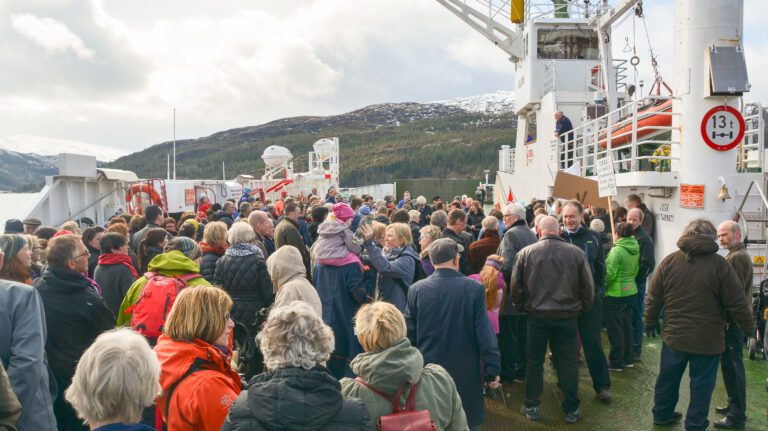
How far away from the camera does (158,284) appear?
378 cm

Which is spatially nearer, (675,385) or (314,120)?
(675,385)

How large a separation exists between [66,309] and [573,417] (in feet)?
13.0

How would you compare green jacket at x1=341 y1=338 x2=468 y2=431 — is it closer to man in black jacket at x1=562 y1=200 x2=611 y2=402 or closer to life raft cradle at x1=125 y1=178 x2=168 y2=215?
man in black jacket at x1=562 y1=200 x2=611 y2=402

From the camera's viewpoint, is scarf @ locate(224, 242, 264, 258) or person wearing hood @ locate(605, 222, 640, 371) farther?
person wearing hood @ locate(605, 222, 640, 371)

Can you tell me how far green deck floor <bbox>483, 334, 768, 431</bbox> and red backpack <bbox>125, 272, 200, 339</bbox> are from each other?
277cm

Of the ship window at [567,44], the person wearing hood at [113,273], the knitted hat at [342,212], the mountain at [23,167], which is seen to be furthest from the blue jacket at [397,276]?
the mountain at [23,167]

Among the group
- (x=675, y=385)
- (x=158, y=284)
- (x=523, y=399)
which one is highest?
(x=158, y=284)

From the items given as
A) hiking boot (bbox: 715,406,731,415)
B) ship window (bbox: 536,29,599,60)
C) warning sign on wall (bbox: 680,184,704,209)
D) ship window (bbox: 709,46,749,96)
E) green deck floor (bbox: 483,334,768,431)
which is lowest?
green deck floor (bbox: 483,334,768,431)

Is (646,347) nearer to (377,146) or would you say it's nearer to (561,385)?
(561,385)

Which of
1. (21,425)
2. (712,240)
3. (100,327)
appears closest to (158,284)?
(100,327)

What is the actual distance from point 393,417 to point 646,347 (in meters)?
5.52

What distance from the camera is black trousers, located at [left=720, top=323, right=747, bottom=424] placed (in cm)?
474

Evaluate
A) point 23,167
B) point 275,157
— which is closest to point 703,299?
point 275,157

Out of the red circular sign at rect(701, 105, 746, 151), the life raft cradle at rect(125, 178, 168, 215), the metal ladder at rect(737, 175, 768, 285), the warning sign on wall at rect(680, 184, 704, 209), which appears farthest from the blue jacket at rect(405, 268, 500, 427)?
the life raft cradle at rect(125, 178, 168, 215)
